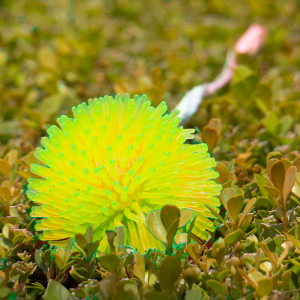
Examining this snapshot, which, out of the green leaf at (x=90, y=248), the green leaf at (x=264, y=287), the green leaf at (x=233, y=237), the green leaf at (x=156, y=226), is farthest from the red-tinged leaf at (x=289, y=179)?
the green leaf at (x=90, y=248)

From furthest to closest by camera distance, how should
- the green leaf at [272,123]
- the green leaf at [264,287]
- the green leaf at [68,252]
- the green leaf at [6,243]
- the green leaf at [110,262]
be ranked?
the green leaf at [272,123] → the green leaf at [6,243] → the green leaf at [68,252] → the green leaf at [110,262] → the green leaf at [264,287]

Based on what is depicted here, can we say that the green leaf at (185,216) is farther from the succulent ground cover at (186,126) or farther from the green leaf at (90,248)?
the green leaf at (90,248)

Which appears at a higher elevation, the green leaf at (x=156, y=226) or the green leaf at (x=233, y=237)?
the green leaf at (x=156, y=226)

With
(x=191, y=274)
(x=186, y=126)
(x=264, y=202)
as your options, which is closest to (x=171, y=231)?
(x=191, y=274)

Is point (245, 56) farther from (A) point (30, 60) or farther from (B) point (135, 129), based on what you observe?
(A) point (30, 60)

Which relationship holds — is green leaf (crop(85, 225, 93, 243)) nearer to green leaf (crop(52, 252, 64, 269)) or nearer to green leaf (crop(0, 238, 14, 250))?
green leaf (crop(52, 252, 64, 269))

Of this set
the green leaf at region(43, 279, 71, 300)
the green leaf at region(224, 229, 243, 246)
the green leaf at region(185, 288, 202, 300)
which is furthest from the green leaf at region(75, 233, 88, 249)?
the green leaf at region(224, 229, 243, 246)

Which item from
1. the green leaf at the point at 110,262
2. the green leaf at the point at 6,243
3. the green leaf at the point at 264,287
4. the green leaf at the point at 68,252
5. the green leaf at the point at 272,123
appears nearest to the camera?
the green leaf at the point at 264,287

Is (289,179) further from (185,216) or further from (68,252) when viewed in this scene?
(68,252)
